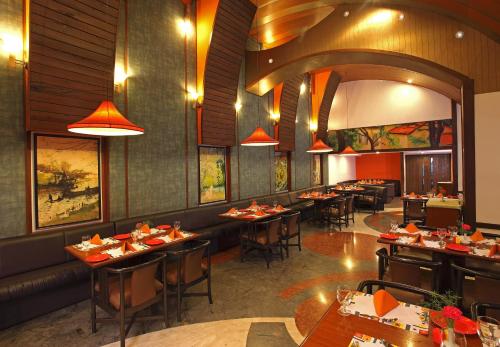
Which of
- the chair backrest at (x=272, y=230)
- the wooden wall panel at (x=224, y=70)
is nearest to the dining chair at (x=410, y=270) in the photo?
the chair backrest at (x=272, y=230)

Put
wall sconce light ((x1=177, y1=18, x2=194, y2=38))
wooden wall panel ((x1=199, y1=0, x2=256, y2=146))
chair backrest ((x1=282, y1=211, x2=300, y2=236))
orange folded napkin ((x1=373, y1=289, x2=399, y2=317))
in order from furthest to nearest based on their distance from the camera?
wooden wall panel ((x1=199, y1=0, x2=256, y2=146)) → wall sconce light ((x1=177, y1=18, x2=194, y2=38)) → chair backrest ((x1=282, y1=211, x2=300, y2=236)) → orange folded napkin ((x1=373, y1=289, x2=399, y2=317))

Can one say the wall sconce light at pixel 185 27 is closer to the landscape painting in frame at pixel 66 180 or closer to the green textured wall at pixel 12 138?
the green textured wall at pixel 12 138

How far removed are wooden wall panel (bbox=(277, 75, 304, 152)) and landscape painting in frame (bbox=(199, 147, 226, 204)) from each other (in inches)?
98.0

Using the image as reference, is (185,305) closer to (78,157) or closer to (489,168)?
(78,157)

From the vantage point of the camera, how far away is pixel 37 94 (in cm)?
345

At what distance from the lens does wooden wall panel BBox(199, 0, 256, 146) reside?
5.63 meters

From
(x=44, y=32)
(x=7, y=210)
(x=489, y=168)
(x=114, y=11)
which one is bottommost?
(x=7, y=210)

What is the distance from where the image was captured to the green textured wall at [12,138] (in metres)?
3.35

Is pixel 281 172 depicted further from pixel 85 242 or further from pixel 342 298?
pixel 342 298

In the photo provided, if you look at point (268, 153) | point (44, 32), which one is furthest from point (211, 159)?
point (44, 32)

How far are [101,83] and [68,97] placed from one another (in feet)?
1.78

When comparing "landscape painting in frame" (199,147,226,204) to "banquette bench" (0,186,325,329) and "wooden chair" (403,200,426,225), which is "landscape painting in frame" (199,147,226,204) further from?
"wooden chair" (403,200,426,225)

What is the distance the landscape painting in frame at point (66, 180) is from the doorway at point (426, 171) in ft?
46.8

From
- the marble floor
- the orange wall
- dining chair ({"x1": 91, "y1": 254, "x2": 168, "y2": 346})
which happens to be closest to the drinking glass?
dining chair ({"x1": 91, "y1": 254, "x2": 168, "y2": 346})
